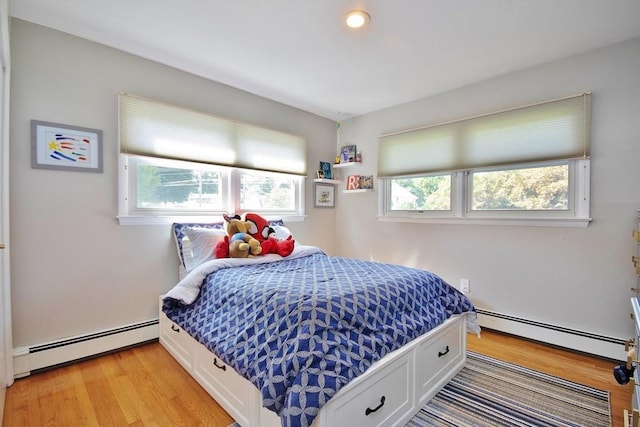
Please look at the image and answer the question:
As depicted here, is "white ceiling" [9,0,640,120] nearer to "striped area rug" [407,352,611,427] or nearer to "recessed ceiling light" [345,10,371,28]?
"recessed ceiling light" [345,10,371,28]

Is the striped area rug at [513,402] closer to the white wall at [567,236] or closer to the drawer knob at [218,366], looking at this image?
the white wall at [567,236]

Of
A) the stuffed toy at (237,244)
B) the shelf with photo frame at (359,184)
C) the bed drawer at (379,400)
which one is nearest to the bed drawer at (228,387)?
the bed drawer at (379,400)

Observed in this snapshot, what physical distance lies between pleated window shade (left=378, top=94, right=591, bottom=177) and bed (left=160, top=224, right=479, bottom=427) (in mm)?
1392

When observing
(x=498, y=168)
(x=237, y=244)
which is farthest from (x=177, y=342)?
(x=498, y=168)

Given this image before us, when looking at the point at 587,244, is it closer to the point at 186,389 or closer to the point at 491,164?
the point at 491,164

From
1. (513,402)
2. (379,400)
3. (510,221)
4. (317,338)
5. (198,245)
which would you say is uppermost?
(510,221)

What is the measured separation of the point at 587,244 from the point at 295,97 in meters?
2.88

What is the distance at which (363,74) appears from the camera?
270 cm

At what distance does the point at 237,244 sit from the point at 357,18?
1747 millimetres

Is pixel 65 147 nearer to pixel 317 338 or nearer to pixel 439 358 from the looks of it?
pixel 317 338

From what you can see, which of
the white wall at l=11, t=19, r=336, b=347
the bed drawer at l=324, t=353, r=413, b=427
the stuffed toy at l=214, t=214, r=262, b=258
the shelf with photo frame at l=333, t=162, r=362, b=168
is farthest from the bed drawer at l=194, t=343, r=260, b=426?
the shelf with photo frame at l=333, t=162, r=362, b=168

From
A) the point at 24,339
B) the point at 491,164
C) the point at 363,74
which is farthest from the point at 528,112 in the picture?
the point at 24,339

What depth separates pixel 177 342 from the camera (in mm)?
2150

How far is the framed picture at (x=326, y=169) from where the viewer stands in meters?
3.80
